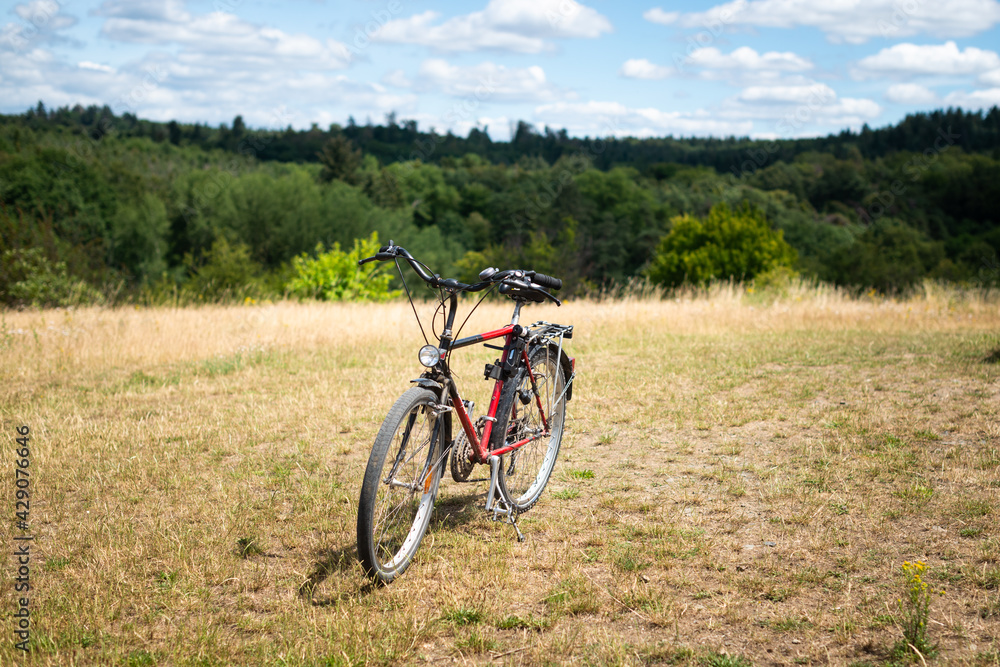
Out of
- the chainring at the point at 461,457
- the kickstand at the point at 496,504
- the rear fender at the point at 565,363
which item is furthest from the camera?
the rear fender at the point at 565,363

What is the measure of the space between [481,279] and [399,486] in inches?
50.2

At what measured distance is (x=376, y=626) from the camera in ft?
10.4

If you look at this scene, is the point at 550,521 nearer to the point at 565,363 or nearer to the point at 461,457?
the point at 461,457

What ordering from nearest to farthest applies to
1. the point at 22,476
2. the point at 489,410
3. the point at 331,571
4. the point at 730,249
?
the point at 331,571 < the point at 489,410 < the point at 22,476 < the point at 730,249

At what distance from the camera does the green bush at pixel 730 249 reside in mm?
34312

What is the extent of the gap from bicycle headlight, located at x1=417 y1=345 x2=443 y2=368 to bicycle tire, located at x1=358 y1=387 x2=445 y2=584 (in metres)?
0.15

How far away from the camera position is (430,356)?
3566mm

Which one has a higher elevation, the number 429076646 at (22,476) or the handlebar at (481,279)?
the handlebar at (481,279)

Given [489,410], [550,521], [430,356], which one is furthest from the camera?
[550,521]

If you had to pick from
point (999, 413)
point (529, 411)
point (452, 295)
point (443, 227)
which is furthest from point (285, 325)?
point (443, 227)

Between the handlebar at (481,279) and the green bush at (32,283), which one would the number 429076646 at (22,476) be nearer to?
the handlebar at (481,279)

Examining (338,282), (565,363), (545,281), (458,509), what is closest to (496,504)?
(458,509)

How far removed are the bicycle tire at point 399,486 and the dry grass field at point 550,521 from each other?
0.16 metres

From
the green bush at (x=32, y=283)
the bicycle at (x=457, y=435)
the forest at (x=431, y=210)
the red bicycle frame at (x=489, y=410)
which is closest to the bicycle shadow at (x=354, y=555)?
the bicycle at (x=457, y=435)
